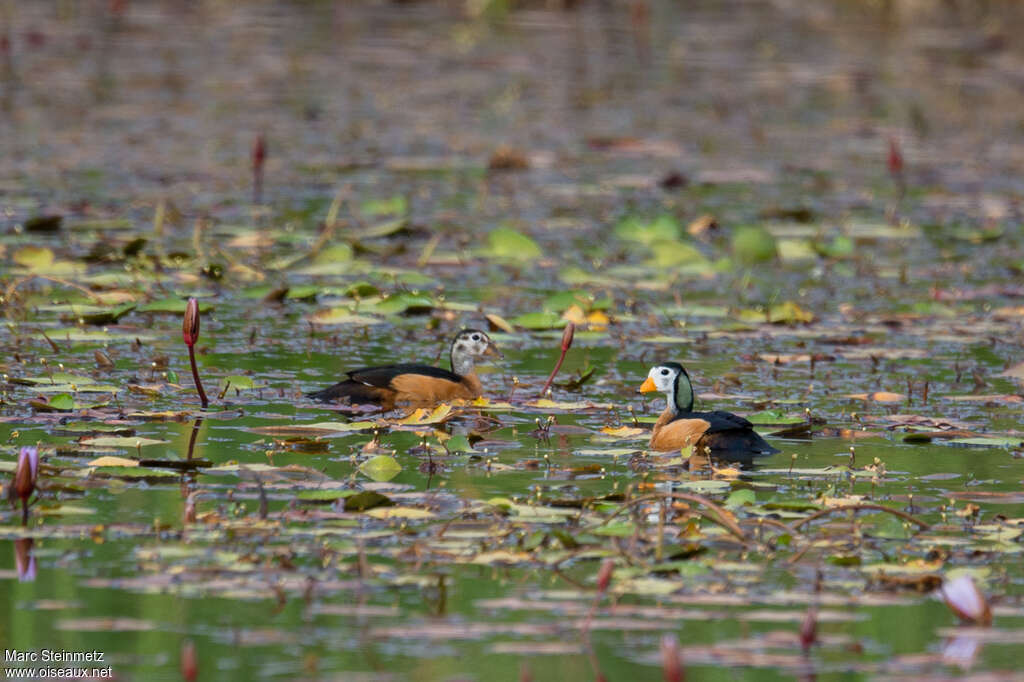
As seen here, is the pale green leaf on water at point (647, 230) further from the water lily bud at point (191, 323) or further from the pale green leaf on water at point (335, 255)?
the water lily bud at point (191, 323)

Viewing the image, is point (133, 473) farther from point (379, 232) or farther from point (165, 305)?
point (379, 232)

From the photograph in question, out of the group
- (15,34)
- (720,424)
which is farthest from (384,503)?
(15,34)

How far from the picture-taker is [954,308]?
509 inches

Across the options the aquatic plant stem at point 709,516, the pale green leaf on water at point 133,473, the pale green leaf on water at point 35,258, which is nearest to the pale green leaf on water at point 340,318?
the pale green leaf on water at point 35,258

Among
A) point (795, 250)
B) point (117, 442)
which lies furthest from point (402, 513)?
point (795, 250)

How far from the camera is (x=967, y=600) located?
20.1ft

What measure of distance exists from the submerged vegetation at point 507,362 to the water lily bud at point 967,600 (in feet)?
0.04

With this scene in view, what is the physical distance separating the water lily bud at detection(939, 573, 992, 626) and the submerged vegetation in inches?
0.5

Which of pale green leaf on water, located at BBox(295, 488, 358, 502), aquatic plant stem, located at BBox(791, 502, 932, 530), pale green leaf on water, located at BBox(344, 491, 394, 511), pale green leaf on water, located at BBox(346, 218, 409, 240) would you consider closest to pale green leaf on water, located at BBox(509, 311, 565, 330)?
pale green leaf on water, located at BBox(346, 218, 409, 240)

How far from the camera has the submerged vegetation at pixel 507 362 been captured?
6.23 meters

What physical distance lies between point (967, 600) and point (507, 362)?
551 centimetres

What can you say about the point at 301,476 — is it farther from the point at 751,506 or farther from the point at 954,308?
the point at 954,308

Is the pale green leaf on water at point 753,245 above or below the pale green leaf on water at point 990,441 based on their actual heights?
above

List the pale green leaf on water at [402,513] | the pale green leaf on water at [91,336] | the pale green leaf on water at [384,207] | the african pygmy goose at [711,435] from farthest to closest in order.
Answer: the pale green leaf on water at [384,207], the pale green leaf on water at [91,336], the african pygmy goose at [711,435], the pale green leaf on water at [402,513]
